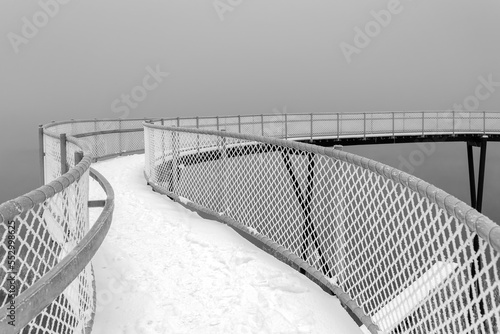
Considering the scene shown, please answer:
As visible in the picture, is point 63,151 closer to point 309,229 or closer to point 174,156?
point 174,156

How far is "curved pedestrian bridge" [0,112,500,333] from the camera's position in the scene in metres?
2.33

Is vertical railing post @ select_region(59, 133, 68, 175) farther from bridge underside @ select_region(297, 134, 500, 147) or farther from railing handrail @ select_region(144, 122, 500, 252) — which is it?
bridge underside @ select_region(297, 134, 500, 147)

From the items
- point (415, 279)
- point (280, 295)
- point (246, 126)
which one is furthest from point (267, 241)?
point (246, 126)

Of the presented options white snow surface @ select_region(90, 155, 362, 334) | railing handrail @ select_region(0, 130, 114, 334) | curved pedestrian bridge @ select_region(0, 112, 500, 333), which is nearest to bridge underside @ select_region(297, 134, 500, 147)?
curved pedestrian bridge @ select_region(0, 112, 500, 333)

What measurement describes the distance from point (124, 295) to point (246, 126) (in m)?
19.4

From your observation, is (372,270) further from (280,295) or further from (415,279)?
(280,295)

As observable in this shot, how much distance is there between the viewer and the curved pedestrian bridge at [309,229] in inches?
91.7

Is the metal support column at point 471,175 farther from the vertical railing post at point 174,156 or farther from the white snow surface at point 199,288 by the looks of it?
the white snow surface at point 199,288

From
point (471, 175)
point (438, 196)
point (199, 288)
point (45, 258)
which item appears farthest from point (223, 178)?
point (471, 175)

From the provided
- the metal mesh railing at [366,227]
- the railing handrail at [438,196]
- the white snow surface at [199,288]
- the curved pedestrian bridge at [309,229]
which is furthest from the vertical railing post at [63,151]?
the railing handrail at [438,196]

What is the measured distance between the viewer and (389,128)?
2686 centimetres

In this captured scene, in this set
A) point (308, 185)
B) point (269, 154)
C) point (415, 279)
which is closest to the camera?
point (415, 279)

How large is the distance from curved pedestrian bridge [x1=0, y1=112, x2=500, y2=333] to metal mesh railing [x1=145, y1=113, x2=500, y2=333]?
0.01 m

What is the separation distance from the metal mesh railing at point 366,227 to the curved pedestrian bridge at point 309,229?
0.01 metres
